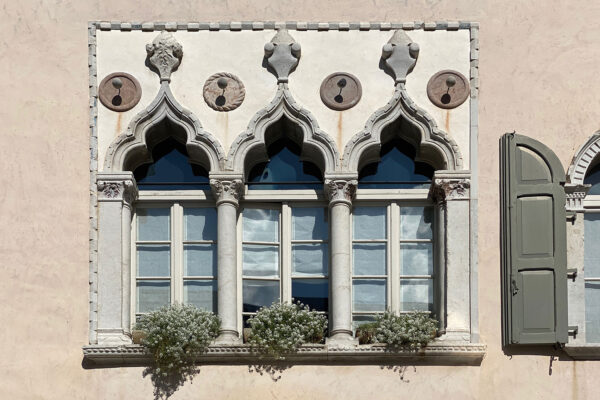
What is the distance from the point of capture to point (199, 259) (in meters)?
15.3

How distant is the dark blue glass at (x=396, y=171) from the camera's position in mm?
15492

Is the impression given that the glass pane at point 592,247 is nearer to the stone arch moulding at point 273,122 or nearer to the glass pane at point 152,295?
the stone arch moulding at point 273,122

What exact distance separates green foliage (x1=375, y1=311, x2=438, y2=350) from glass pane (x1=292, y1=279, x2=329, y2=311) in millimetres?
767

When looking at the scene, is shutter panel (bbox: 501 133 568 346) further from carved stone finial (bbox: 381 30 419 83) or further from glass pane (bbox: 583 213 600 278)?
carved stone finial (bbox: 381 30 419 83)

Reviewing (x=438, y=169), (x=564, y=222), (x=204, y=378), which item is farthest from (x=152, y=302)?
(x=564, y=222)

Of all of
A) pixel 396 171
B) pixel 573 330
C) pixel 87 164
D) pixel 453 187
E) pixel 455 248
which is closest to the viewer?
pixel 573 330

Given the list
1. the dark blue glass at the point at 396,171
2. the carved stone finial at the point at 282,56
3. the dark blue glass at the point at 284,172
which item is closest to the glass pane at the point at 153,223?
the dark blue glass at the point at 284,172

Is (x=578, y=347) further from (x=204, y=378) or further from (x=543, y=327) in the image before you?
(x=204, y=378)

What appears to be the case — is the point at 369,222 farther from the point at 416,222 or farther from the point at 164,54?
the point at 164,54

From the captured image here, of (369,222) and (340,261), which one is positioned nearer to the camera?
(340,261)

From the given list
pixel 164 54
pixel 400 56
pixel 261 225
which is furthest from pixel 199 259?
pixel 400 56

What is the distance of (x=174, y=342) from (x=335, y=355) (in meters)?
1.54

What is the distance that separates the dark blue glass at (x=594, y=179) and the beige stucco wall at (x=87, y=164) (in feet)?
1.51

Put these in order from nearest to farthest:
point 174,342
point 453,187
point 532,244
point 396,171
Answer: point 174,342 → point 532,244 → point 453,187 → point 396,171
